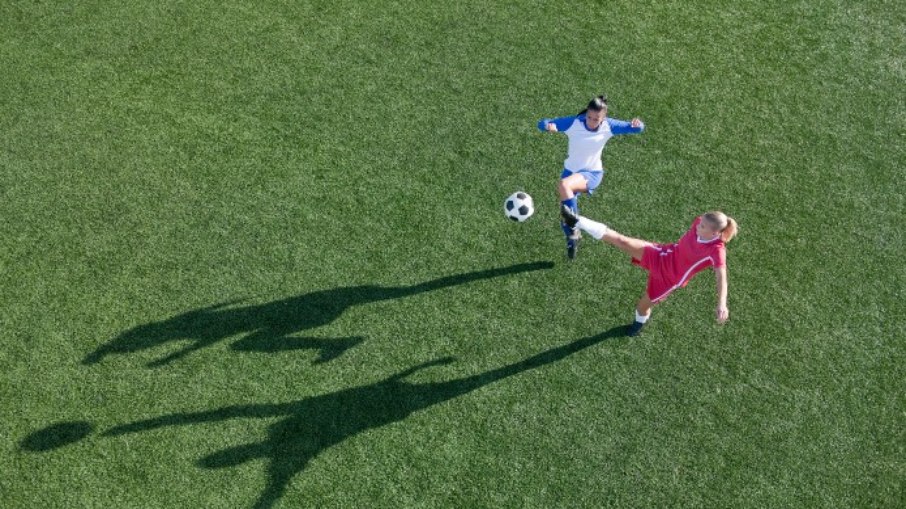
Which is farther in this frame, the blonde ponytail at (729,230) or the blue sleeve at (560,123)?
the blue sleeve at (560,123)

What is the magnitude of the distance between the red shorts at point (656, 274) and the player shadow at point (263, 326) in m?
1.95

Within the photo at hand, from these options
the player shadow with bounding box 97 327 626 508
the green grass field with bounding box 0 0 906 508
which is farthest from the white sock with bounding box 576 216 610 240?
the player shadow with bounding box 97 327 626 508

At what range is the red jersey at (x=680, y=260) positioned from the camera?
595 cm

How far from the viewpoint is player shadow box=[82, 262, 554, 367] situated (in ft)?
22.7

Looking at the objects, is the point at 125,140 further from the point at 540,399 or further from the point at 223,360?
the point at 540,399

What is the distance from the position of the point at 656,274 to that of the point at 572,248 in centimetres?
115

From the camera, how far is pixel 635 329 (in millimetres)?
7082

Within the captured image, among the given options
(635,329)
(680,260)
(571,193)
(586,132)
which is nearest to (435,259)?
(571,193)

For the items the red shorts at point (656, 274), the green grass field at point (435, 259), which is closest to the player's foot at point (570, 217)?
the red shorts at point (656, 274)

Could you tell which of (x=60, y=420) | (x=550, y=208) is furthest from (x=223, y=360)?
(x=550, y=208)

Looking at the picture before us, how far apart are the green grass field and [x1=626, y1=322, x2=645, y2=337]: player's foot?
0.11 m

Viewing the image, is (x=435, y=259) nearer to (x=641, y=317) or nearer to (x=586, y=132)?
(x=586, y=132)

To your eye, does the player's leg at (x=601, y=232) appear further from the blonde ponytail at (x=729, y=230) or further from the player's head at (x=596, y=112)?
the player's head at (x=596, y=112)

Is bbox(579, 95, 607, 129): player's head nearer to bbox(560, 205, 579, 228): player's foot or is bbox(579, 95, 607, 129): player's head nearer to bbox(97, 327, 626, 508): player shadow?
bbox(560, 205, 579, 228): player's foot
